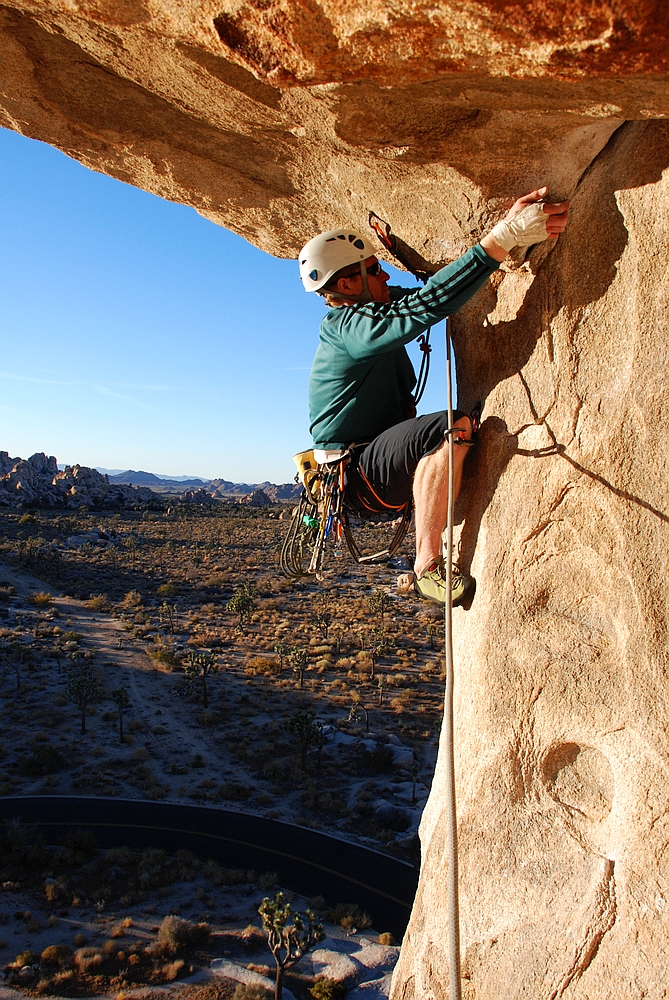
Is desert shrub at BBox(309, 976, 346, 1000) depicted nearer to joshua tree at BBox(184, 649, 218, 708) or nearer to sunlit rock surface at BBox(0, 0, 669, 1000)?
sunlit rock surface at BBox(0, 0, 669, 1000)

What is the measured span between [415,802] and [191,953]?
888cm

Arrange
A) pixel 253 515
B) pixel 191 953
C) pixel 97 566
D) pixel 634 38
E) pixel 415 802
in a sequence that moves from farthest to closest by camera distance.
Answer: pixel 253 515
pixel 97 566
pixel 415 802
pixel 191 953
pixel 634 38

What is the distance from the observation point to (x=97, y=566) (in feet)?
185

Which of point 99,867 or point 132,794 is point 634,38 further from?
point 132,794

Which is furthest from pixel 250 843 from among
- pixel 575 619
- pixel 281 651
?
pixel 575 619

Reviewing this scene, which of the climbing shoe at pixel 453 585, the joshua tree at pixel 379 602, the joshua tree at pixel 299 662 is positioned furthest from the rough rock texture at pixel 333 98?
the joshua tree at pixel 379 602

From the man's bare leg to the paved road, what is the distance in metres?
18.0

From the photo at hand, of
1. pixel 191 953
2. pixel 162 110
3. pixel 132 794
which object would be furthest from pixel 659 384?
pixel 132 794

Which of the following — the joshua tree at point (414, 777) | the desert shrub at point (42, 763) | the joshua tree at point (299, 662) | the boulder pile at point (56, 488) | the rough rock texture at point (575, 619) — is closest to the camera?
the rough rock texture at point (575, 619)

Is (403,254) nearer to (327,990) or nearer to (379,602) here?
(327,990)

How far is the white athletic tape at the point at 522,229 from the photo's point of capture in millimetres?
3283

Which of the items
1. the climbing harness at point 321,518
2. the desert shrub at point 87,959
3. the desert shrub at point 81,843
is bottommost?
the desert shrub at point 87,959

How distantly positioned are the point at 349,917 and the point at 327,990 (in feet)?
8.93

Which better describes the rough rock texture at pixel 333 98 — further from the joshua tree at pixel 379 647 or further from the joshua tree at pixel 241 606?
the joshua tree at pixel 241 606
